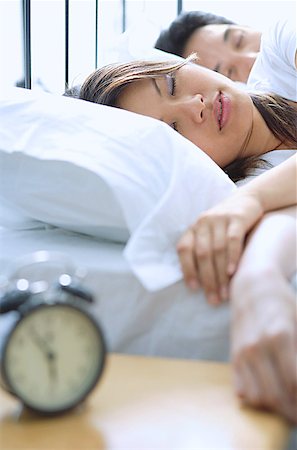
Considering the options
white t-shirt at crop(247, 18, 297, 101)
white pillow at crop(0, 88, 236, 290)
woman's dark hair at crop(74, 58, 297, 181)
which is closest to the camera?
white pillow at crop(0, 88, 236, 290)

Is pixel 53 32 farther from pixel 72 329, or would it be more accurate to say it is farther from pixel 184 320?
pixel 72 329

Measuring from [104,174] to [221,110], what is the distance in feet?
2.04

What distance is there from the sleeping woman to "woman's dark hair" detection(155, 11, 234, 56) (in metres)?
1.22

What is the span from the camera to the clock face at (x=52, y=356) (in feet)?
2.66

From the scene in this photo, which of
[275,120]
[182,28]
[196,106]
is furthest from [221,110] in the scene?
[182,28]

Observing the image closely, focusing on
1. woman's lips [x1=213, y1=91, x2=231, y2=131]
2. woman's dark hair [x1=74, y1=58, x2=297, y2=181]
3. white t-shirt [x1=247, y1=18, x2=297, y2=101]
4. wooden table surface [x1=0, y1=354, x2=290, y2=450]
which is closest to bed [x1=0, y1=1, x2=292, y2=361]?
wooden table surface [x1=0, y1=354, x2=290, y2=450]

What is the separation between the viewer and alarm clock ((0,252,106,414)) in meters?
0.81

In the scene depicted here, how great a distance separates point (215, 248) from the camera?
105 centimetres

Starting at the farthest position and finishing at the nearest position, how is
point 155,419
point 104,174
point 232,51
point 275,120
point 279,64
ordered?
point 232,51 → point 279,64 → point 275,120 → point 104,174 → point 155,419

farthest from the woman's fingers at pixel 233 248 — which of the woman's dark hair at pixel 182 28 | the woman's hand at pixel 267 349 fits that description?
the woman's dark hair at pixel 182 28

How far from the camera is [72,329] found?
0.82 m

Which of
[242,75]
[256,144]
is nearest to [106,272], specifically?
[256,144]

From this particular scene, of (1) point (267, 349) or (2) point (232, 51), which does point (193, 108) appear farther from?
(2) point (232, 51)

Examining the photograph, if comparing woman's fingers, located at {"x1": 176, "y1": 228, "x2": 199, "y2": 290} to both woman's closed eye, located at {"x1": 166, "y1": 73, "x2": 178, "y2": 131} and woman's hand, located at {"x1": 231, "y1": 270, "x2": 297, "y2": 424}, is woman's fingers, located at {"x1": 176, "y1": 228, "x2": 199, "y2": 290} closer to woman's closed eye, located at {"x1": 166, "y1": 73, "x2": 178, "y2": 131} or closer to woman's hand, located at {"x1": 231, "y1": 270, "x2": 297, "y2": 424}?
woman's hand, located at {"x1": 231, "y1": 270, "x2": 297, "y2": 424}
